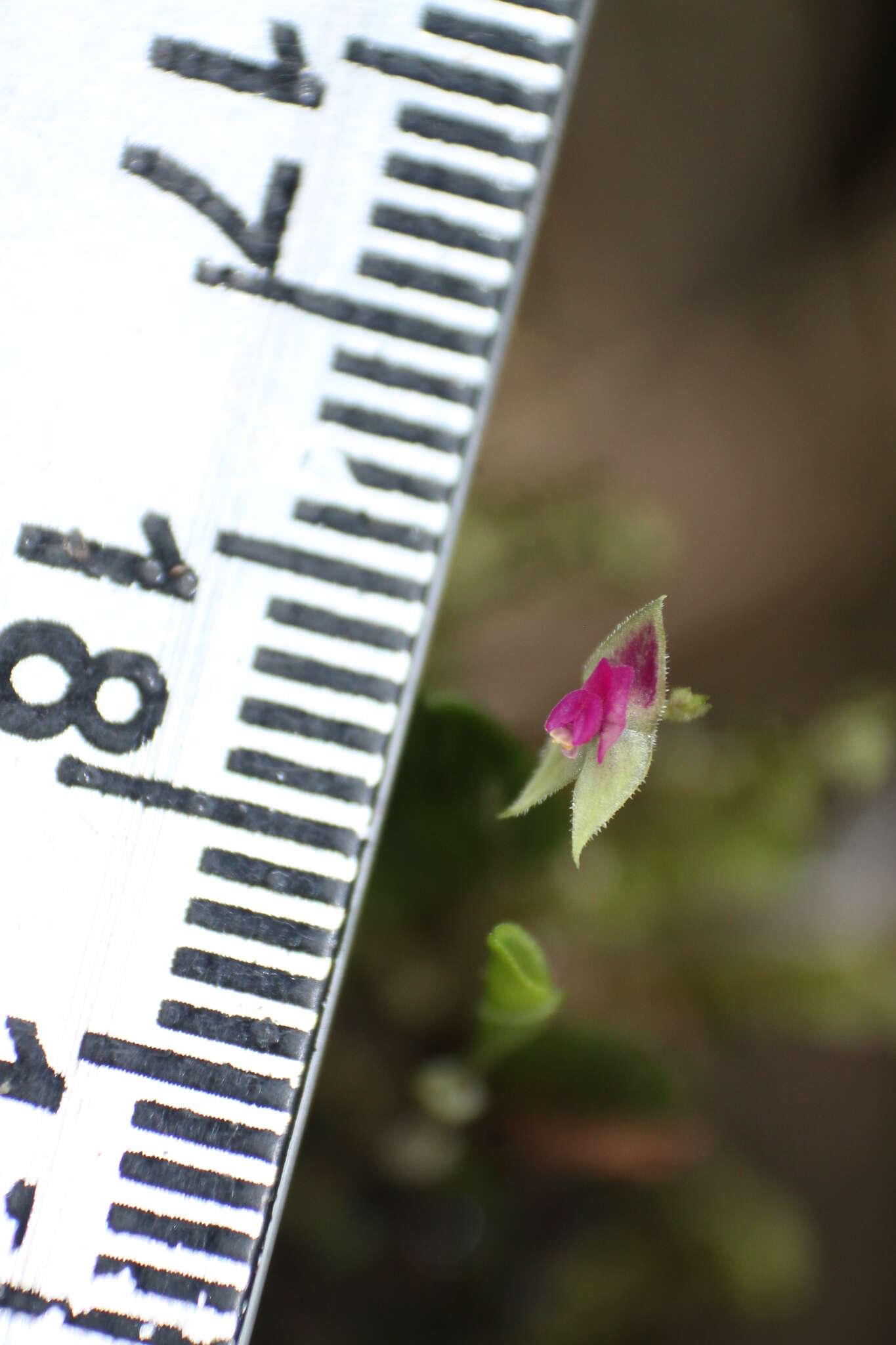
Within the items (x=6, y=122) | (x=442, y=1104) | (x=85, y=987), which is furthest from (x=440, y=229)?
(x=442, y=1104)

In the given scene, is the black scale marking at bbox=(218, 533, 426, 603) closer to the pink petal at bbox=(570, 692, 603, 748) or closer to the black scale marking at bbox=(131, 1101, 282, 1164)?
the pink petal at bbox=(570, 692, 603, 748)

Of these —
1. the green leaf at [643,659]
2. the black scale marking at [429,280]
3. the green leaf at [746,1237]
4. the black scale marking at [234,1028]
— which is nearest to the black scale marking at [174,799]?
the black scale marking at [234,1028]

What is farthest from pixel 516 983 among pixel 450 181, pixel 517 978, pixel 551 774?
pixel 450 181

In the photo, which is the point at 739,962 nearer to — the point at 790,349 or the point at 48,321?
the point at 790,349

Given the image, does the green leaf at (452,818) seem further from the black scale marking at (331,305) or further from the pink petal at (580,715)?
the black scale marking at (331,305)

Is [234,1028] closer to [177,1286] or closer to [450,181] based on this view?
[177,1286]

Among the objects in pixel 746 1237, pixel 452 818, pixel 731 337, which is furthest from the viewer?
pixel 731 337
